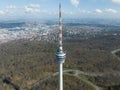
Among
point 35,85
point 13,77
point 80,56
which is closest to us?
point 35,85

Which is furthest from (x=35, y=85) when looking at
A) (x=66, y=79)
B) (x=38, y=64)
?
(x=38, y=64)

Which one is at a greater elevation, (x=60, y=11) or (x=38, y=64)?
(x=60, y=11)

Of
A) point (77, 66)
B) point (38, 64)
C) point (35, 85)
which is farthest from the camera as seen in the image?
point (38, 64)

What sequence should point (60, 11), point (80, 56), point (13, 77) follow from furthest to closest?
point (80, 56), point (13, 77), point (60, 11)

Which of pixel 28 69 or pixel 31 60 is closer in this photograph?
pixel 28 69

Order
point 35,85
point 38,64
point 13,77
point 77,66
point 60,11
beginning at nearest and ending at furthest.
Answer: point 60,11 < point 35,85 < point 13,77 < point 77,66 < point 38,64

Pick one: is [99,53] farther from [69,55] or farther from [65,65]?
[65,65]

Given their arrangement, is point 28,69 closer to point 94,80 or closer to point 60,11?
point 94,80

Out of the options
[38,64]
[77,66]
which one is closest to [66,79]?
[77,66]

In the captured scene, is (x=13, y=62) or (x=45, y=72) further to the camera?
(x=13, y=62)
